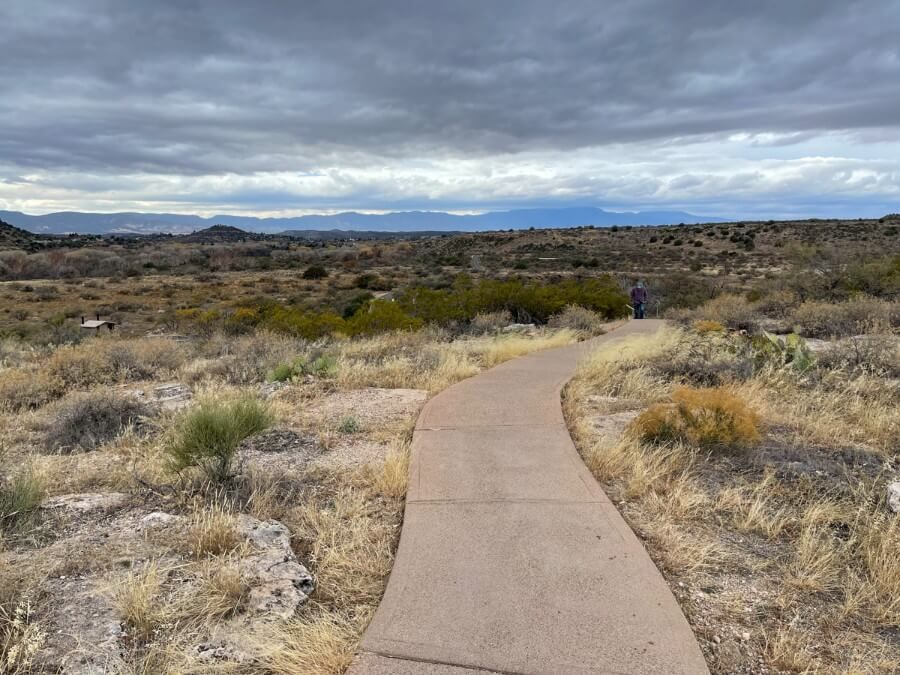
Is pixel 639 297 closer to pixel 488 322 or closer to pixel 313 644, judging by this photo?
pixel 488 322

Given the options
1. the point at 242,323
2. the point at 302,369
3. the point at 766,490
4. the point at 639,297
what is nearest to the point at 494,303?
the point at 639,297

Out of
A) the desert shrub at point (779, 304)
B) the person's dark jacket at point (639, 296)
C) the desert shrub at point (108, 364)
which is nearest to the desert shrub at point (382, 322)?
the desert shrub at point (108, 364)

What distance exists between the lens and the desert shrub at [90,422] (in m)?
6.40

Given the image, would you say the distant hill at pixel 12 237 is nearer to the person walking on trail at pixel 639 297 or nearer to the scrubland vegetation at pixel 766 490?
the person walking on trail at pixel 639 297

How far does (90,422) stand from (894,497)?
25.7 ft

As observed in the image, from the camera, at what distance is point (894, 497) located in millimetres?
4398

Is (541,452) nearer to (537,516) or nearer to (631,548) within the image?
(537,516)

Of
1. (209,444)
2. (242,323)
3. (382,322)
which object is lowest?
(242,323)

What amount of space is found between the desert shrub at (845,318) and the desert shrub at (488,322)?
275 inches

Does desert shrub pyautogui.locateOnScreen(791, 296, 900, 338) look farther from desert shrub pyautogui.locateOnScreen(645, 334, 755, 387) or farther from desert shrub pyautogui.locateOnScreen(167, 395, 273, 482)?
desert shrub pyautogui.locateOnScreen(167, 395, 273, 482)

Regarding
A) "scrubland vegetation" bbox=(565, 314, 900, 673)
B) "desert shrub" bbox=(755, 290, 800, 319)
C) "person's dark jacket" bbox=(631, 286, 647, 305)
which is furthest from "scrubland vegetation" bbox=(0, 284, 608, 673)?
"desert shrub" bbox=(755, 290, 800, 319)

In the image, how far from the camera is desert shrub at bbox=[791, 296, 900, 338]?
12.7 meters

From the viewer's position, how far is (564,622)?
2.97 m

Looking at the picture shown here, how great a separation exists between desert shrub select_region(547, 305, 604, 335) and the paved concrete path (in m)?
10.3
